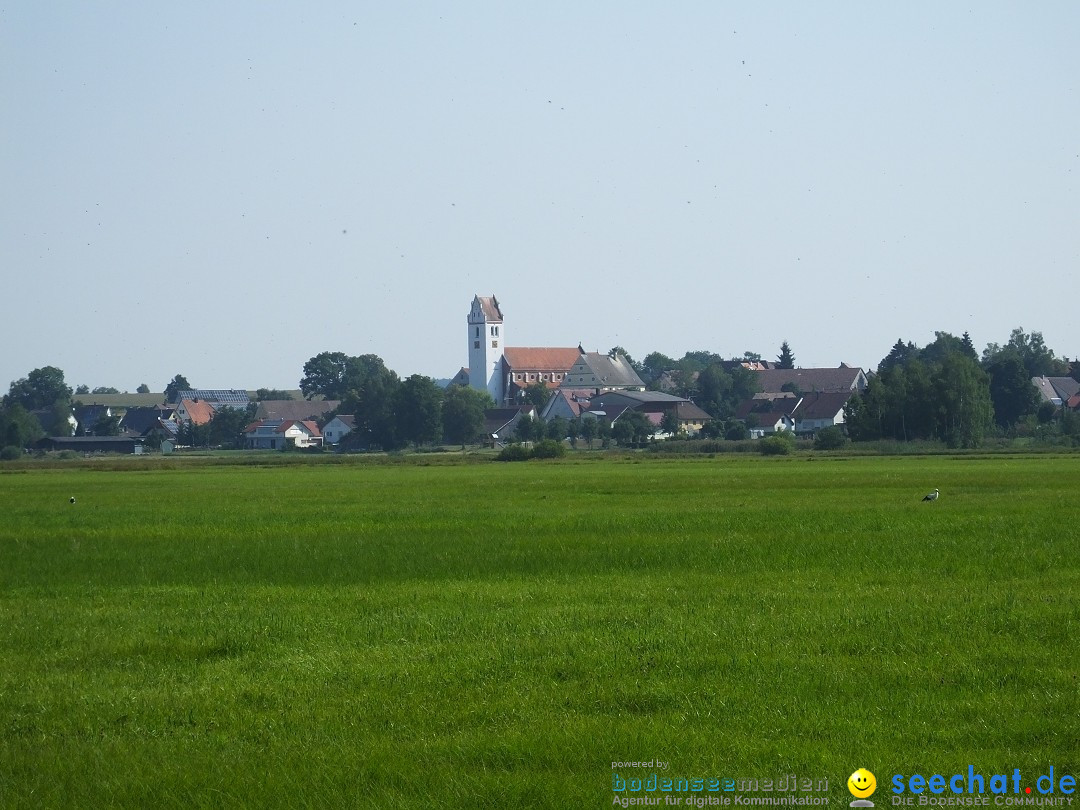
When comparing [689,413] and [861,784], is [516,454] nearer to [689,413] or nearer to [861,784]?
[689,413]

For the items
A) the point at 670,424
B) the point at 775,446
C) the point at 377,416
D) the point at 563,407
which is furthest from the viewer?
the point at 563,407

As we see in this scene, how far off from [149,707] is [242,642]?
328 cm

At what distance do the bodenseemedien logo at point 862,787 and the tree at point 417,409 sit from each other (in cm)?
14477

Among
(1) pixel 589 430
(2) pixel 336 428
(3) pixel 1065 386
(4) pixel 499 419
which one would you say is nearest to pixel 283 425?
(2) pixel 336 428

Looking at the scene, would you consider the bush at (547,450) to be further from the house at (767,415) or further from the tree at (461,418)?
the house at (767,415)

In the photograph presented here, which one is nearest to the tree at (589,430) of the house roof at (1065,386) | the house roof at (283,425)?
the house roof at (283,425)

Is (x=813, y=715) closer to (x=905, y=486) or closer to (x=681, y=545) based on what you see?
(x=681, y=545)

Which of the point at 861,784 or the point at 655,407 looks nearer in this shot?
the point at 861,784

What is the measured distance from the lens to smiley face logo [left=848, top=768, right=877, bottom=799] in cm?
962

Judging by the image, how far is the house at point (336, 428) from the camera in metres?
188

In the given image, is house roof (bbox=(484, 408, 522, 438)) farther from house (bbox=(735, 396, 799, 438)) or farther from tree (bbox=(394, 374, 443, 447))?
house (bbox=(735, 396, 799, 438))

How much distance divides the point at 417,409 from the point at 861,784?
478 feet

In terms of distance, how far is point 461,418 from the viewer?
6501 inches

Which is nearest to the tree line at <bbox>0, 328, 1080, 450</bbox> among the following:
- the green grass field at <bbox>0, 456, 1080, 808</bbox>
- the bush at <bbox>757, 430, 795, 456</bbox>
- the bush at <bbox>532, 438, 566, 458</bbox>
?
the bush at <bbox>757, 430, 795, 456</bbox>
